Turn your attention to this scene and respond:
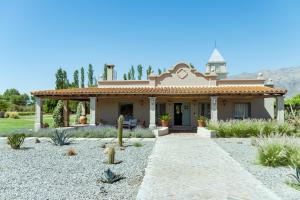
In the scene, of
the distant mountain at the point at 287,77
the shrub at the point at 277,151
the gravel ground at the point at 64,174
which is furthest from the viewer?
the distant mountain at the point at 287,77

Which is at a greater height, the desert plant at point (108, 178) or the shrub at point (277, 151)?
the shrub at point (277, 151)

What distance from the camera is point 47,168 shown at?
857 centimetres

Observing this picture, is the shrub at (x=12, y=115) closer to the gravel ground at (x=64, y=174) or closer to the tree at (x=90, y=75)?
the tree at (x=90, y=75)

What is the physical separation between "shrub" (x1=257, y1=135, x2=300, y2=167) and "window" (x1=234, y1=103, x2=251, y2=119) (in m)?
13.7

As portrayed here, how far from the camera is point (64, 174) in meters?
7.77

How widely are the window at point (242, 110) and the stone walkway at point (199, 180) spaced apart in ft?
41.4

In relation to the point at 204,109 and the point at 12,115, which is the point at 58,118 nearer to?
the point at 204,109

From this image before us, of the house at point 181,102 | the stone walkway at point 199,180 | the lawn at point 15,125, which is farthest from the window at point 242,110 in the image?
the lawn at point 15,125

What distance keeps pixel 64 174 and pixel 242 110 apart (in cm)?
1735

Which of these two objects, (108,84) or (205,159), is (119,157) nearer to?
(205,159)

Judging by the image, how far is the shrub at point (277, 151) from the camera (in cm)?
863

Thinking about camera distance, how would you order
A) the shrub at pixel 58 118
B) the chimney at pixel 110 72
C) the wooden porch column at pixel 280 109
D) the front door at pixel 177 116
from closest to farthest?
the wooden porch column at pixel 280 109
the front door at pixel 177 116
the shrub at pixel 58 118
the chimney at pixel 110 72

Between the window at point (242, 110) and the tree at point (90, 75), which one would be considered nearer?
the window at point (242, 110)

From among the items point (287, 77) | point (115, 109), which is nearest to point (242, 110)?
point (115, 109)
